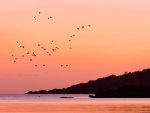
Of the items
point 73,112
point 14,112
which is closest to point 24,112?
point 14,112

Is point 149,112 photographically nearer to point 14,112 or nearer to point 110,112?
point 110,112

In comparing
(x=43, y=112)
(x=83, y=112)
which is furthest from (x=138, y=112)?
(x=43, y=112)

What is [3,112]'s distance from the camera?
280 ft

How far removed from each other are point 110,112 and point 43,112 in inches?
415

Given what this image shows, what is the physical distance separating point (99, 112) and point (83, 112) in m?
2.48

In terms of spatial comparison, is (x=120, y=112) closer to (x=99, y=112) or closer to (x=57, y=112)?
(x=99, y=112)

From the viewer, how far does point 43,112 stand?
86.8 metres

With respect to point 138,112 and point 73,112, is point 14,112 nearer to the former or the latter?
point 73,112

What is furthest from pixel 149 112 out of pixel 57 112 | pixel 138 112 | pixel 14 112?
pixel 14 112

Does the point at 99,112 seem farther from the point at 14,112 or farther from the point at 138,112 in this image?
the point at 14,112

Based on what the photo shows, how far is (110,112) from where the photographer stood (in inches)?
3361

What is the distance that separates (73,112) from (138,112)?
9998mm

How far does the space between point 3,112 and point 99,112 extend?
48.8ft

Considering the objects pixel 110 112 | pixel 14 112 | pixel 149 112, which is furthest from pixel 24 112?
pixel 149 112
